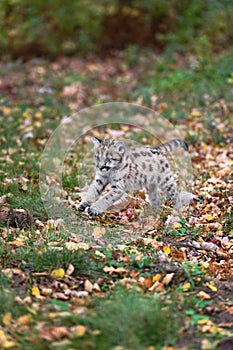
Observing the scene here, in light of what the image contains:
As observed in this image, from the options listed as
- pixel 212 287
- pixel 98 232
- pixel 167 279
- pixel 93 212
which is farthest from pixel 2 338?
pixel 93 212

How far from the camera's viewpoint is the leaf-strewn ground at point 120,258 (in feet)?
13.3

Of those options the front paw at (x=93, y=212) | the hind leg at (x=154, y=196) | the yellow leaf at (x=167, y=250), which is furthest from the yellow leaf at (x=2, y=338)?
the hind leg at (x=154, y=196)

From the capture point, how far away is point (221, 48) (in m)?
14.0

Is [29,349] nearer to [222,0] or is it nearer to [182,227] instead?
[182,227]

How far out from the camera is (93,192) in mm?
6410

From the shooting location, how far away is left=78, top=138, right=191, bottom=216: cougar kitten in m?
6.21

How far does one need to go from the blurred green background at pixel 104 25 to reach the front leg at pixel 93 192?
8351 millimetres

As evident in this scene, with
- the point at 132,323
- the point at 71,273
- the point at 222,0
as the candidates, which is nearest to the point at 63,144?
the point at 71,273

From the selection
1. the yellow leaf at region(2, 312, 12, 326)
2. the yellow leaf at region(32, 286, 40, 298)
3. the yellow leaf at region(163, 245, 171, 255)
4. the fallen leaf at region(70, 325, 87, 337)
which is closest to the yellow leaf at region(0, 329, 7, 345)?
the yellow leaf at region(2, 312, 12, 326)

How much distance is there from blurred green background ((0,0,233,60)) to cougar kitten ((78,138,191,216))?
8.03 meters

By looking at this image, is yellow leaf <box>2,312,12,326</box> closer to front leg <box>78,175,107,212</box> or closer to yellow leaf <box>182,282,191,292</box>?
yellow leaf <box>182,282,191,292</box>

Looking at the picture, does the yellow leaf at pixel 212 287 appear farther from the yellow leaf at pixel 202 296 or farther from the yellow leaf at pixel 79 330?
the yellow leaf at pixel 79 330

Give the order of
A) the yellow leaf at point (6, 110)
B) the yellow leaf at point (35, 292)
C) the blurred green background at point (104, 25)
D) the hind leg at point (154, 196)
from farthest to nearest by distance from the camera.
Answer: the blurred green background at point (104, 25) → the yellow leaf at point (6, 110) → the hind leg at point (154, 196) → the yellow leaf at point (35, 292)

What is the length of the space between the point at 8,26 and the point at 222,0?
4.66m
